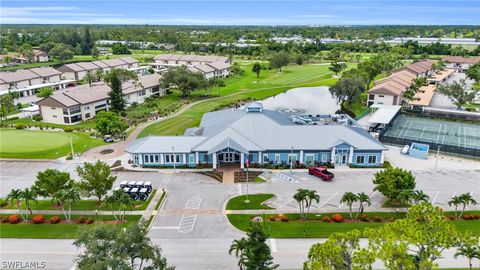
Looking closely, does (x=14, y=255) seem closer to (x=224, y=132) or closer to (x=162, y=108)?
(x=224, y=132)

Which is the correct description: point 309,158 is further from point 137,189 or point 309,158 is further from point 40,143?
point 40,143

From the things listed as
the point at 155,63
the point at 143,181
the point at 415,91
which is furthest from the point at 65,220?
the point at 155,63

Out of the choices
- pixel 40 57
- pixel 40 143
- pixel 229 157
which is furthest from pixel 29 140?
pixel 40 57

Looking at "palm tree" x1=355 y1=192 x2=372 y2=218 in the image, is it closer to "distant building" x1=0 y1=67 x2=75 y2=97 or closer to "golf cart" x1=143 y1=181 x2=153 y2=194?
"golf cart" x1=143 y1=181 x2=153 y2=194

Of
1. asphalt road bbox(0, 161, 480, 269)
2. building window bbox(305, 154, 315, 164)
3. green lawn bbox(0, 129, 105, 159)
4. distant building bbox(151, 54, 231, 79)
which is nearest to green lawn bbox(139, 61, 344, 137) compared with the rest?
distant building bbox(151, 54, 231, 79)

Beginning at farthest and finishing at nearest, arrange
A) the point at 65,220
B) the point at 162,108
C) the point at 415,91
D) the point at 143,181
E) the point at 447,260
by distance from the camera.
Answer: the point at 415,91 → the point at 162,108 → the point at 143,181 → the point at 65,220 → the point at 447,260

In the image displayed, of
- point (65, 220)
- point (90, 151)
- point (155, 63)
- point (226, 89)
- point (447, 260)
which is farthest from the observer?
point (155, 63)
